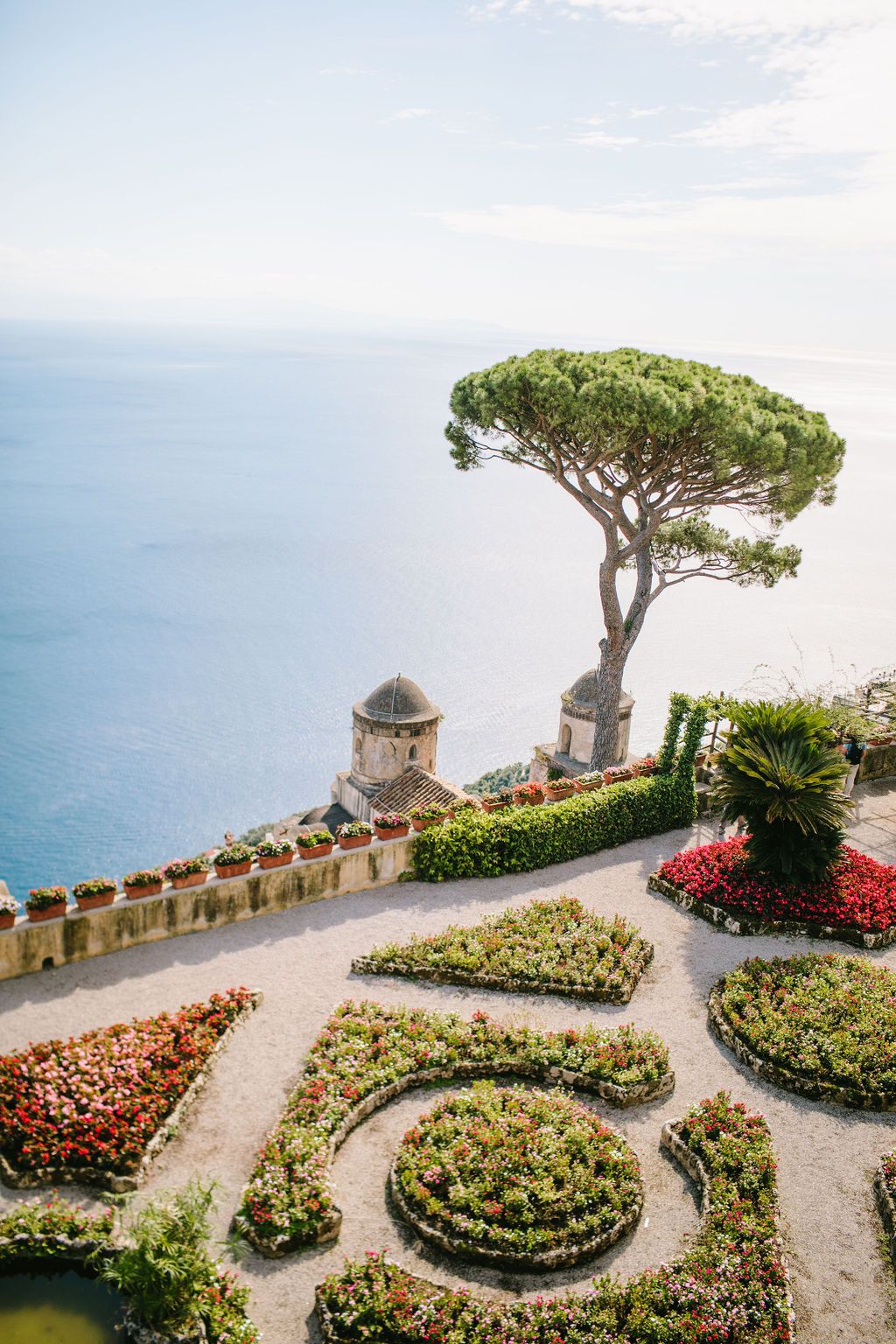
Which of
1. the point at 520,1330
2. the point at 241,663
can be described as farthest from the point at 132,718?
the point at 520,1330

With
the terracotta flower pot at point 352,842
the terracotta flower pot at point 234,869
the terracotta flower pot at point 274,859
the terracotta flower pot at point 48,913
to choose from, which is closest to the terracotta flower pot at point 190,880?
the terracotta flower pot at point 234,869

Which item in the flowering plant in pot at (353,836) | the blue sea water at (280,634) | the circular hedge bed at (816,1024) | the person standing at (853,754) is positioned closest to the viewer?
the circular hedge bed at (816,1024)

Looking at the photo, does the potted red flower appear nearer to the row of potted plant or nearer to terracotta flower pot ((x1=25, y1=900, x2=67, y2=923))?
the row of potted plant

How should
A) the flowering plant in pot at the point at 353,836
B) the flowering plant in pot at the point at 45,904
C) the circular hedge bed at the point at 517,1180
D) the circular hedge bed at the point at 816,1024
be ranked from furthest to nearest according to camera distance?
the flowering plant in pot at the point at 353,836 < the flowering plant in pot at the point at 45,904 < the circular hedge bed at the point at 816,1024 < the circular hedge bed at the point at 517,1180

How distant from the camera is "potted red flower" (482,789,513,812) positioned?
20902 mm

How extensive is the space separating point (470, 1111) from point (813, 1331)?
4.49 meters

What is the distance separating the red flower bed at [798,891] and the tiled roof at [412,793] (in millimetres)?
6844

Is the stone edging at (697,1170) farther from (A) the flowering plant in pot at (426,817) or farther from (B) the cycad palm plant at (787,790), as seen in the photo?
(A) the flowering plant in pot at (426,817)

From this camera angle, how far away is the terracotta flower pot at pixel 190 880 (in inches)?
666

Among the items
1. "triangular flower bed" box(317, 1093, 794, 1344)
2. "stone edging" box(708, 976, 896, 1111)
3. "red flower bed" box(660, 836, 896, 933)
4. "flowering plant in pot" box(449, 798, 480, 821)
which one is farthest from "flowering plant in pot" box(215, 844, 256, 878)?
"stone edging" box(708, 976, 896, 1111)

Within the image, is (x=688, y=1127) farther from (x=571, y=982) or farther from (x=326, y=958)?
(x=326, y=958)

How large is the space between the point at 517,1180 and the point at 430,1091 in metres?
2.30

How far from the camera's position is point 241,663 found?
323ft

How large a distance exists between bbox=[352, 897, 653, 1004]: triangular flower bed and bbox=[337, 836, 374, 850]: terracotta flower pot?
2503mm
